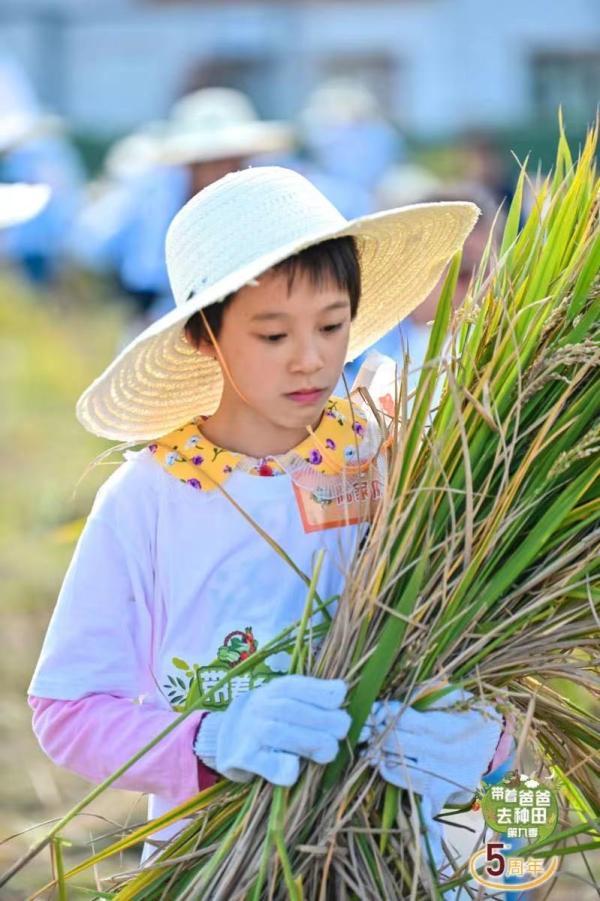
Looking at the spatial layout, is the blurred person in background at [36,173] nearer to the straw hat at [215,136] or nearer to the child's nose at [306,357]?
the straw hat at [215,136]

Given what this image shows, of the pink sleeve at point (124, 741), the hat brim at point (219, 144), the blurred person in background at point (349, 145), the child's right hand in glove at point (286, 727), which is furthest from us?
the blurred person in background at point (349, 145)

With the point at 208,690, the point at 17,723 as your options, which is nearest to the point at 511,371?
the point at 208,690

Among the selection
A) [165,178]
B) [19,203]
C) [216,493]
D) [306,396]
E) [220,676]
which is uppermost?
[165,178]

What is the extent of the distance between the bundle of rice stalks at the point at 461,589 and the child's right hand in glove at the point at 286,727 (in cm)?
4

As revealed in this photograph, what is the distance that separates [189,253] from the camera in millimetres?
2008

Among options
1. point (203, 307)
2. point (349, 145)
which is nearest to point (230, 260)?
point (203, 307)

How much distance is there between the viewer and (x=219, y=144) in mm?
6824

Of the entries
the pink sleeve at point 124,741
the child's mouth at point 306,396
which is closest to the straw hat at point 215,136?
the child's mouth at point 306,396

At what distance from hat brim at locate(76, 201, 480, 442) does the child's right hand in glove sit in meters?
0.43

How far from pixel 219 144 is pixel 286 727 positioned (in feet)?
17.4

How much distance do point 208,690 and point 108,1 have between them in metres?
28.8

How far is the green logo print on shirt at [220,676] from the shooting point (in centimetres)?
191

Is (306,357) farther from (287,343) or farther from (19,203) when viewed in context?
(19,203)

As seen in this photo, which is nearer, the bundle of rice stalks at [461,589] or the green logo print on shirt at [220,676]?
the bundle of rice stalks at [461,589]
